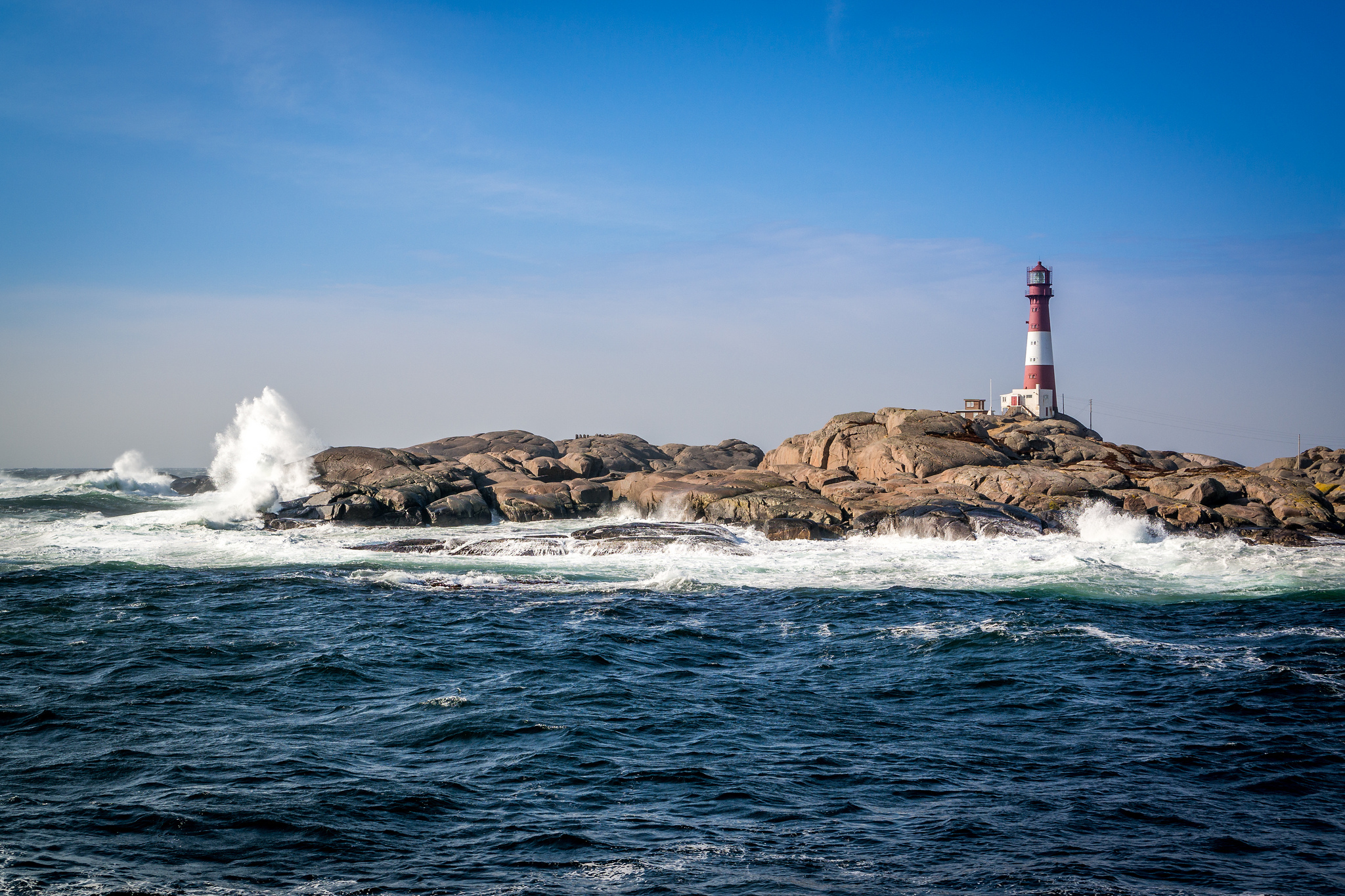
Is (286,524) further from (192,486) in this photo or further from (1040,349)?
(1040,349)

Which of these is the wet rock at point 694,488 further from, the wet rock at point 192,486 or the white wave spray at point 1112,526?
the wet rock at point 192,486

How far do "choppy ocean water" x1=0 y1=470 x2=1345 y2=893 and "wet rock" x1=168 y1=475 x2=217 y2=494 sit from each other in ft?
111

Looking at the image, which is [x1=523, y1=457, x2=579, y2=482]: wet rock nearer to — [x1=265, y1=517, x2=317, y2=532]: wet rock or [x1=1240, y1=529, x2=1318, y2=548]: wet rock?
[x1=265, y1=517, x2=317, y2=532]: wet rock

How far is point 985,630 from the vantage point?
60.5 feet

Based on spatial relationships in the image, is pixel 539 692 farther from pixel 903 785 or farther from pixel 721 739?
pixel 903 785

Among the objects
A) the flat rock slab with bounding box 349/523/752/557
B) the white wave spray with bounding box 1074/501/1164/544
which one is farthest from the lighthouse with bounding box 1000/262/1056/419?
the flat rock slab with bounding box 349/523/752/557

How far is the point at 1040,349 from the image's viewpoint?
66.3 m

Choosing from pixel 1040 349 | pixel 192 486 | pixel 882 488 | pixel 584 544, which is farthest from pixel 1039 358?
pixel 192 486

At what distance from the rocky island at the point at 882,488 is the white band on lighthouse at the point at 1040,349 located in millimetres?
14906

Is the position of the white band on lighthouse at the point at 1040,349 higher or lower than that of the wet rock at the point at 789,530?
higher

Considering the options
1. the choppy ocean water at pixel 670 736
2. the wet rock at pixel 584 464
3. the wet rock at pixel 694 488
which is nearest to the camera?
the choppy ocean water at pixel 670 736

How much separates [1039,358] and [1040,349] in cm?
69

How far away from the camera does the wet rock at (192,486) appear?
183 ft

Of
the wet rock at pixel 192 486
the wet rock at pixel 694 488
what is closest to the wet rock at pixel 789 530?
the wet rock at pixel 694 488
